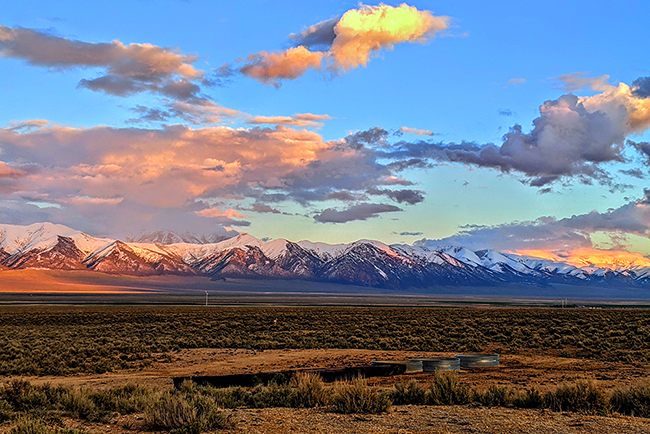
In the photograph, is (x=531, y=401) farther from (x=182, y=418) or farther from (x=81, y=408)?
(x=81, y=408)

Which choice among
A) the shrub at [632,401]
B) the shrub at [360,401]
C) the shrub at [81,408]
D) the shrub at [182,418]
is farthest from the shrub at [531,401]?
the shrub at [81,408]

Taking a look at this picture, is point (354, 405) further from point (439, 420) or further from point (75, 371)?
point (75, 371)

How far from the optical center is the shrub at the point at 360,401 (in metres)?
13.0

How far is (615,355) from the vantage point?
88.6 ft

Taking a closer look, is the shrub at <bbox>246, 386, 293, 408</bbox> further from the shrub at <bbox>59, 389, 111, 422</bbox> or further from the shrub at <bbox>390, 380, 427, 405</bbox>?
the shrub at <bbox>59, 389, 111, 422</bbox>

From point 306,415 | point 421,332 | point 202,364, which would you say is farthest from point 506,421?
point 421,332

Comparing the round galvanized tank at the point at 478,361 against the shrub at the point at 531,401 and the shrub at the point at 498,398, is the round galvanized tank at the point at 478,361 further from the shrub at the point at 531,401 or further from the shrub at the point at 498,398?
the shrub at the point at 531,401

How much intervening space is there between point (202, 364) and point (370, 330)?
18707 millimetres

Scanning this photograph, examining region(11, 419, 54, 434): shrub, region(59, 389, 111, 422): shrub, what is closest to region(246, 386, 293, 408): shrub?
region(59, 389, 111, 422): shrub

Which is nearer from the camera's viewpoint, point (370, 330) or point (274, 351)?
point (274, 351)

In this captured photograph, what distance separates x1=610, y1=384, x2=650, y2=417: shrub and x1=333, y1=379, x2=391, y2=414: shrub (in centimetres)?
497

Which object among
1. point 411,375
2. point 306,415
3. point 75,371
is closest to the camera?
point 306,415

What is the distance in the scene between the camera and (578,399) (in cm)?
1330

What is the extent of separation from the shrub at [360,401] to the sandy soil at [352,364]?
5504mm
